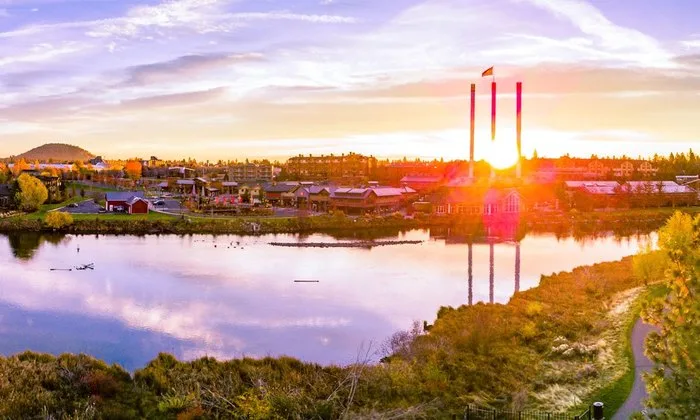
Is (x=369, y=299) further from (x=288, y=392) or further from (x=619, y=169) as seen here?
(x=619, y=169)

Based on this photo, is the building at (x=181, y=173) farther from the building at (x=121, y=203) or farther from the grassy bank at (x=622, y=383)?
the grassy bank at (x=622, y=383)

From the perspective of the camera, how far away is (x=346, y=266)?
1266 centimetres

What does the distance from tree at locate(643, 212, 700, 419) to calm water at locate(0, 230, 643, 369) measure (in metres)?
3.58

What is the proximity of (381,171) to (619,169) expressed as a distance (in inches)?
610

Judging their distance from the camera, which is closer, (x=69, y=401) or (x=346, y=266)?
(x=69, y=401)

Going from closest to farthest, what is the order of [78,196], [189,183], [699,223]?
1. [699,223]
2. [78,196]
3. [189,183]

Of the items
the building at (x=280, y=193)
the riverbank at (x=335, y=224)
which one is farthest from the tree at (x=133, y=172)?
the riverbank at (x=335, y=224)

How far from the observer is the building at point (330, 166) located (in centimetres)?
4056

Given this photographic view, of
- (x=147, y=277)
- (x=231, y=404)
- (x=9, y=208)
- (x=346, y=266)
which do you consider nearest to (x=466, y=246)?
(x=346, y=266)

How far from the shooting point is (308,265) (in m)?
12.7

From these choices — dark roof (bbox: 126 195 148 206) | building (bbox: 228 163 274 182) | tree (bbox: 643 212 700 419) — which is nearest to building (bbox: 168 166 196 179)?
building (bbox: 228 163 274 182)

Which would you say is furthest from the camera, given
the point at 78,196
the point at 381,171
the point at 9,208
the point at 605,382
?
the point at 381,171

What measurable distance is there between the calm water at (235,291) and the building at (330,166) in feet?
79.6

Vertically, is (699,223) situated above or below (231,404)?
above
